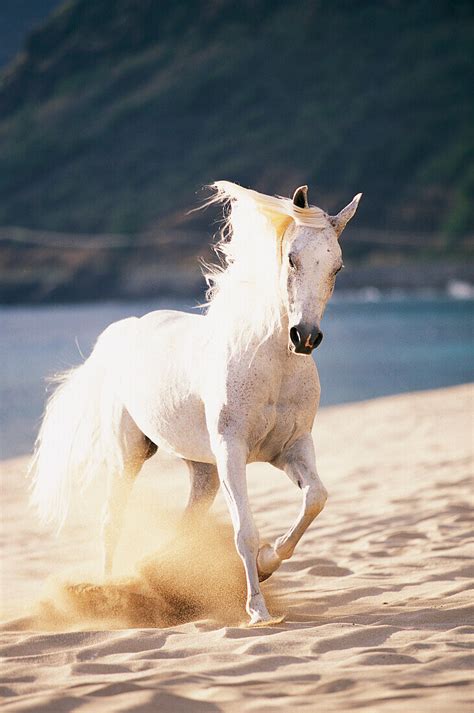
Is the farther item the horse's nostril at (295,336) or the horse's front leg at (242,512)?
the horse's front leg at (242,512)

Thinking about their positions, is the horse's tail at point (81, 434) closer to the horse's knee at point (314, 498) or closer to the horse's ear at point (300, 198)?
the horse's knee at point (314, 498)

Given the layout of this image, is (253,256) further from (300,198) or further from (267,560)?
(267,560)

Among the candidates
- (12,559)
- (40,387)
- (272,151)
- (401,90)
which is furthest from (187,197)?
(12,559)

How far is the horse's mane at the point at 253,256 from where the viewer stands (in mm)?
4285

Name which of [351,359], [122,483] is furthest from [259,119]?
[122,483]

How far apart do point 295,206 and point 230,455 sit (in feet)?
3.59

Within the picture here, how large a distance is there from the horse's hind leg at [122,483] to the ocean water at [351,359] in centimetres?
66

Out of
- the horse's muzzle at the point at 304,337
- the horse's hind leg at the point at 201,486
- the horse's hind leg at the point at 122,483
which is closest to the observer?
the horse's muzzle at the point at 304,337

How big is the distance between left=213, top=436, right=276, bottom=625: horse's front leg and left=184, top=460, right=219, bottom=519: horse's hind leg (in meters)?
0.89

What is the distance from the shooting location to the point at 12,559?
7164mm

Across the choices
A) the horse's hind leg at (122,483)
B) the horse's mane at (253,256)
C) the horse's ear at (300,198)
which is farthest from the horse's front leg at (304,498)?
the horse's hind leg at (122,483)

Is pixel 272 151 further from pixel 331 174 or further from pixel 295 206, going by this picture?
pixel 295 206

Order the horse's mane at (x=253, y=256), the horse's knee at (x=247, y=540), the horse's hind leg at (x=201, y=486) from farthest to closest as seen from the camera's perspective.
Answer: the horse's hind leg at (x=201, y=486) < the horse's knee at (x=247, y=540) < the horse's mane at (x=253, y=256)

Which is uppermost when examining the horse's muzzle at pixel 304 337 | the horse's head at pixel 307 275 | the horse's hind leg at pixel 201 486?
the horse's head at pixel 307 275
